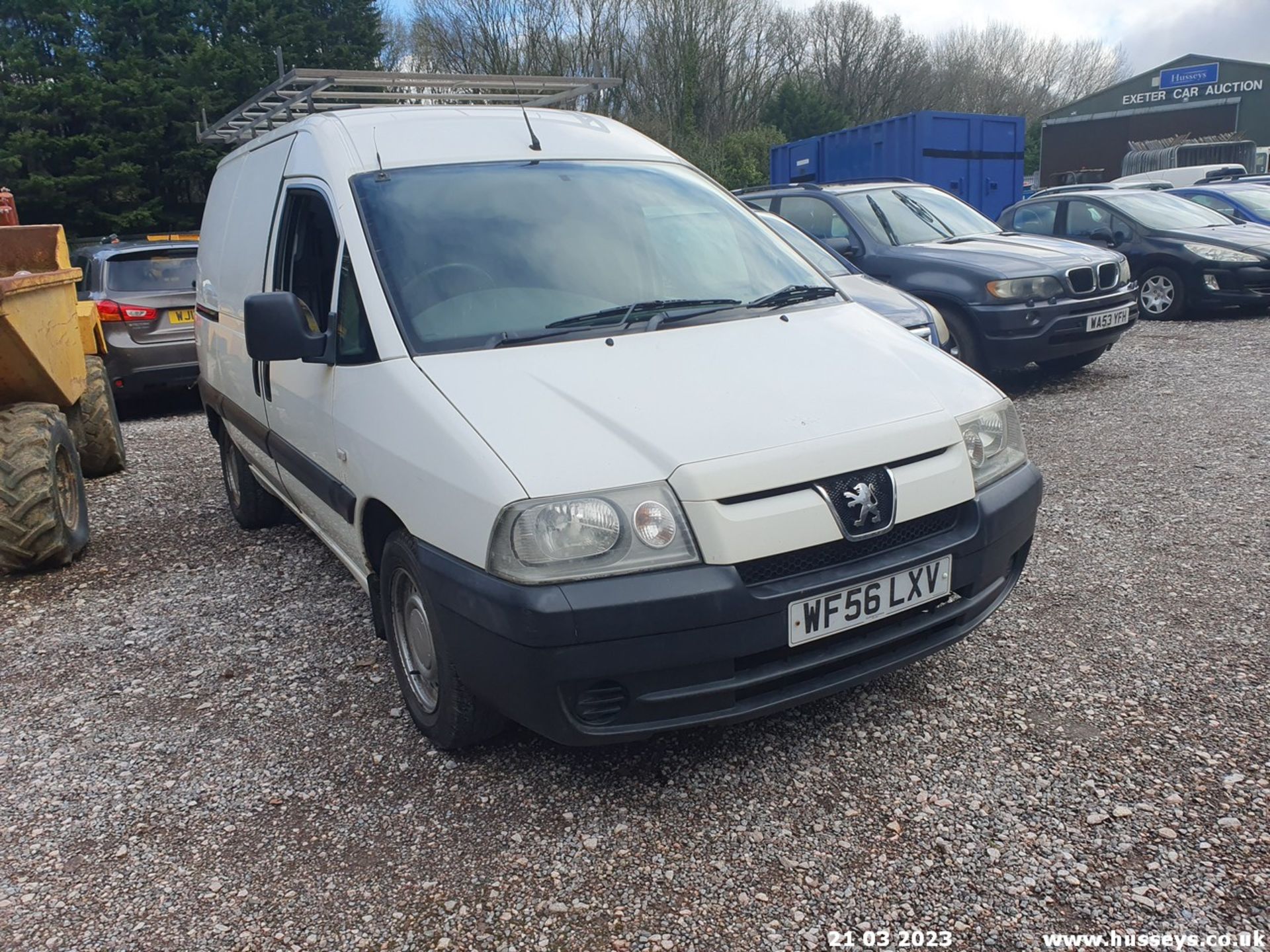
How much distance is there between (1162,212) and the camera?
11.5 metres

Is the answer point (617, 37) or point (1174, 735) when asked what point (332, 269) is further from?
A: point (617, 37)

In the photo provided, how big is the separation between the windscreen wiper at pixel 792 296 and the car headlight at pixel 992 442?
2.64ft

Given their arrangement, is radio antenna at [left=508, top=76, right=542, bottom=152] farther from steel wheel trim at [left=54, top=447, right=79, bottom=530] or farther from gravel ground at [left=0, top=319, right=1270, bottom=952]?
steel wheel trim at [left=54, top=447, right=79, bottom=530]

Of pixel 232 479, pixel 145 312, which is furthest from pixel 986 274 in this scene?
pixel 145 312

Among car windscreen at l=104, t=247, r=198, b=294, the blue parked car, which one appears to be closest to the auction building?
the blue parked car

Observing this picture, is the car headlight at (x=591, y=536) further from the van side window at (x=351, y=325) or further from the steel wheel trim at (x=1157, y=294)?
the steel wheel trim at (x=1157, y=294)

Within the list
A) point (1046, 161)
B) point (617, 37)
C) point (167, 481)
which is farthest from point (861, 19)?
point (167, 481)

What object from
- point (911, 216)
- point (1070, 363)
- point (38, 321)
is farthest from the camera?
point (1070, 363)

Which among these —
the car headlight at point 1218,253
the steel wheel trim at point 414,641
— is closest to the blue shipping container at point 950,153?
the car headlight at point 1218,253

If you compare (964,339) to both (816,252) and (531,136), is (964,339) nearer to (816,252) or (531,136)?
(816,252)

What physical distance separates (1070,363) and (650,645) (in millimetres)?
7529

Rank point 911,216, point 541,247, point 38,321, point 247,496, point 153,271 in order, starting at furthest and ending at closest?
1. point 153,271
2. point 911,216
3. point 247,496
4. point 38,321
5. point 541,247

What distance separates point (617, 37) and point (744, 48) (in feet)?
19.8

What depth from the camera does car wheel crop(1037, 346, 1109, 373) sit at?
866 centimetres
